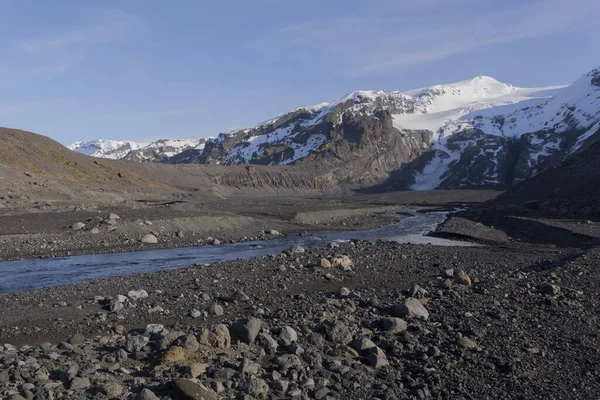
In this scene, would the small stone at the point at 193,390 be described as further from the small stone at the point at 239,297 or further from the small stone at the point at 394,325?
the small stone at the point at 239,297

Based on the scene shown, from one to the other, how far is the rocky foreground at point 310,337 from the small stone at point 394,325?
38mm

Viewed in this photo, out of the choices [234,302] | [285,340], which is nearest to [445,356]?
[285,340]

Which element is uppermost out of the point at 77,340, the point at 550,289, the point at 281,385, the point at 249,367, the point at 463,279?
the point at 77,340

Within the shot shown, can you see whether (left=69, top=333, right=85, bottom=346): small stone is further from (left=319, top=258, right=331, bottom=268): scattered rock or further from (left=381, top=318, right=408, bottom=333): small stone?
(left=319, top=258, right=331, bottom=268): scattered rock

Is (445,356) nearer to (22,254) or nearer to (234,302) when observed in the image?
(234,302)

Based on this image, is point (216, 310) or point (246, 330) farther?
point (216, 310)

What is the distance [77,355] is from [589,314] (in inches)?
470

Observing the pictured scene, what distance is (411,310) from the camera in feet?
45.1

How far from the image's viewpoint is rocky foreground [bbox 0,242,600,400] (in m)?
9.55

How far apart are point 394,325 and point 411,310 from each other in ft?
4.27

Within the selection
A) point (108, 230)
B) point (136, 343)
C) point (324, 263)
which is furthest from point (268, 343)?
point (108, 230)

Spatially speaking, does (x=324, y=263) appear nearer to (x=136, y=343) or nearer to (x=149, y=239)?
(x=136, y=343)

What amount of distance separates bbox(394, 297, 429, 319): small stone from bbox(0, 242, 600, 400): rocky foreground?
36mm

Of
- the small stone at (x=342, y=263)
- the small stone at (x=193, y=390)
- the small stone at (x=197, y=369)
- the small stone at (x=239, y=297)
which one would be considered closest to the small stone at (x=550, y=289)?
the small stone at (x=342, y=263)
